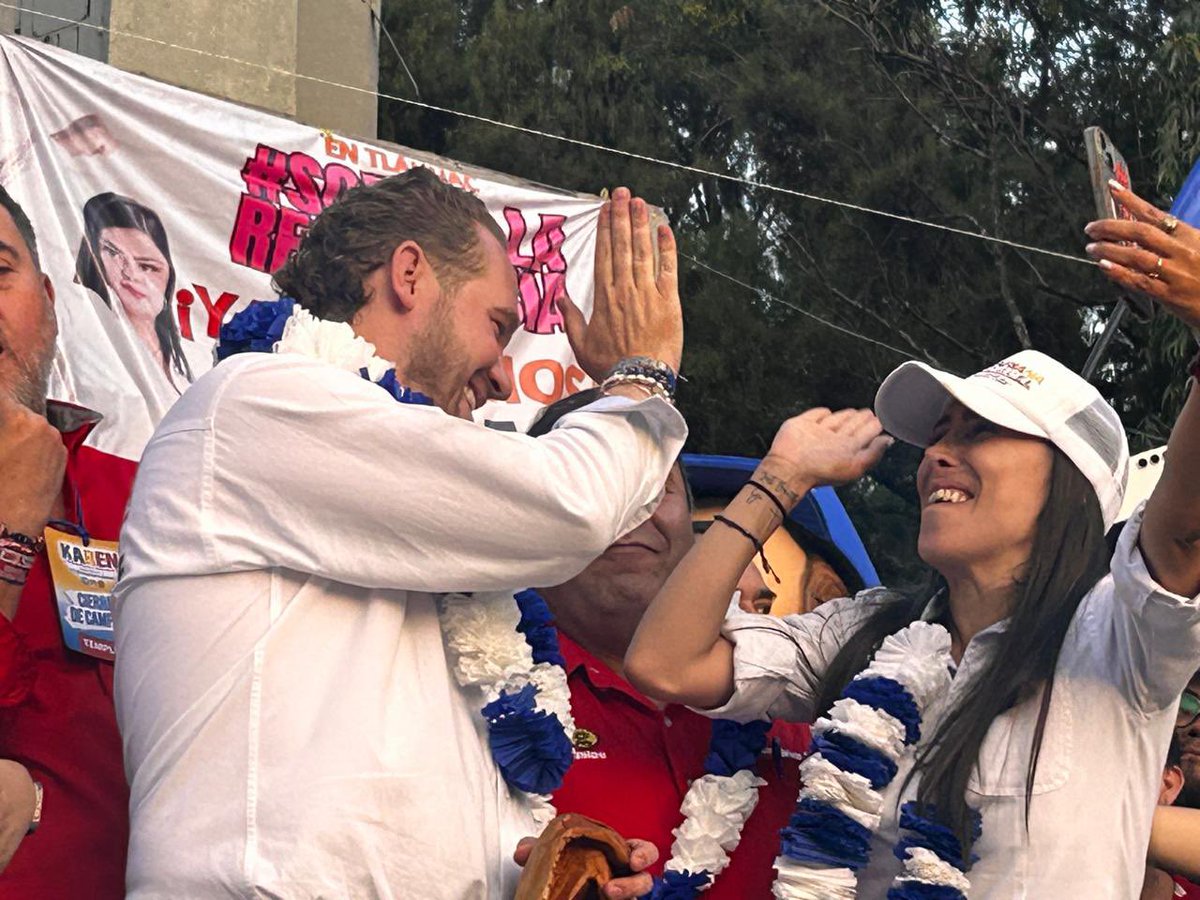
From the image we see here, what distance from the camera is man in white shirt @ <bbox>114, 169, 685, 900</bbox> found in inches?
89.4

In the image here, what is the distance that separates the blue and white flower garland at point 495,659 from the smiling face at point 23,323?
129cm

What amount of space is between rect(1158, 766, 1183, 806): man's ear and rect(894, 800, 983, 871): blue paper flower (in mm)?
807

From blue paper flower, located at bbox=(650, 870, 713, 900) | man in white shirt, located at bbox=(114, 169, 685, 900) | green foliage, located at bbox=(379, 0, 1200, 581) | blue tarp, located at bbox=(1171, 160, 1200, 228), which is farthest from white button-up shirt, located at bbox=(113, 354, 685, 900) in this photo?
green foliage, located at bbox=(379, 0, 1200, 581)

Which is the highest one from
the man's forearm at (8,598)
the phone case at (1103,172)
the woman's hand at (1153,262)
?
the phone case at (1103,172)

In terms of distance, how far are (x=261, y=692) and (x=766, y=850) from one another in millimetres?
1164

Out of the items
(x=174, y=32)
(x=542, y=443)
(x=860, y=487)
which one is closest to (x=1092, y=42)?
(x=860, y=487)

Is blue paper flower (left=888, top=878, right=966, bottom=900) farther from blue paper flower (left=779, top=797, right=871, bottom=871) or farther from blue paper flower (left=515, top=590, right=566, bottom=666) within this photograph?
blue paper flower (left=515, top=590, right=566, bottom=666)

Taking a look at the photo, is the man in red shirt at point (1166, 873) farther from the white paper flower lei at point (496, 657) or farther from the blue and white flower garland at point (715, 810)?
the white paper flower lei at point (496, 657)

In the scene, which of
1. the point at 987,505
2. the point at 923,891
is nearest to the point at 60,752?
the point at 923,891

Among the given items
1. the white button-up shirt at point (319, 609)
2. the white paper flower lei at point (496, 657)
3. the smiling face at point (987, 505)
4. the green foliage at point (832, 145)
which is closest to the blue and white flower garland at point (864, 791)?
the smiling face at point (987, 505)

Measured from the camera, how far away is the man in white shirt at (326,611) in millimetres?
2271

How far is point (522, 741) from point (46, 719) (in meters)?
1.00

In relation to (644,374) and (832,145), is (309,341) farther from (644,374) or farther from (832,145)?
(832,145)

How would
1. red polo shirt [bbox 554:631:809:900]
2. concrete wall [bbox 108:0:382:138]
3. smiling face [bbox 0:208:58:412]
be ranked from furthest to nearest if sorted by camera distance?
concrete wall [bbox 108:0:382:138]
smiling face [bbox 0:208:58:412]
red polo shirt [bbox 554:631:809:900]
